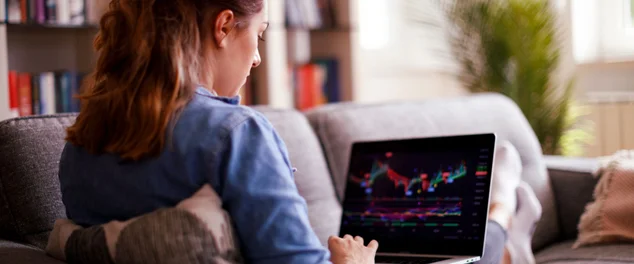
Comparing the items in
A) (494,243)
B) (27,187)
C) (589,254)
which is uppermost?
(27,187)

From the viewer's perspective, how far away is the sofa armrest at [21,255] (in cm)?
121

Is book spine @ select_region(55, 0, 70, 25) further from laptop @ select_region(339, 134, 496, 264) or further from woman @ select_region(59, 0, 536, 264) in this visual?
woman @ select_region(59, 0, 536, 264)

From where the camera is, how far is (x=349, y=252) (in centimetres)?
117

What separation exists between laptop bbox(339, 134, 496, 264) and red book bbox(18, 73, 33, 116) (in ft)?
4.80

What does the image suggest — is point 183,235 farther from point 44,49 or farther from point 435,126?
point 44,49

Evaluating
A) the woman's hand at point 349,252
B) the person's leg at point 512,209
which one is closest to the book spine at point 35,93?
the person's leg at point 512,209

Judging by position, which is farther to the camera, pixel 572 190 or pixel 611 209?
pixel 572 190

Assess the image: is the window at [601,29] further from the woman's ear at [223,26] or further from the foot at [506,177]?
the woman's ear at [223,26]

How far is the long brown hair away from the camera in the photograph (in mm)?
1013

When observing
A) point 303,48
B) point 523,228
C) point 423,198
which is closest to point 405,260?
point 423,198

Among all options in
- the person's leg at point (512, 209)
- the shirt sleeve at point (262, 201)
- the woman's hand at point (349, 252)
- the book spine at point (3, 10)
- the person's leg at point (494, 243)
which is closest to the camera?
the shirt sleeve at point (262, 201)

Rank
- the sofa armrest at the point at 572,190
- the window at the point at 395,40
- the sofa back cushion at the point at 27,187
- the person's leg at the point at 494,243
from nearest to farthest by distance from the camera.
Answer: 1. the sofa back cushion at the point at 27,187
2. the person's leg at the point at 494,243
3. the sofa armrest at the point at 572,190
4. the window at the point at 395,40

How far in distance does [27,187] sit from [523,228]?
1081 millimetres

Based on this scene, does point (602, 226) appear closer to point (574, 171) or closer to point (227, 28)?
point (574, 171)
